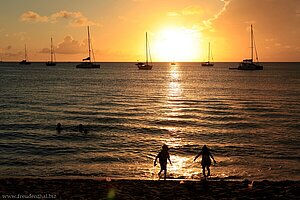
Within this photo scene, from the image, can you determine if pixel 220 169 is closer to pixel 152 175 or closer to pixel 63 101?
pixel 152 175

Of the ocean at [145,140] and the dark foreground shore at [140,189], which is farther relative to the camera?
the ocean at [145,140]

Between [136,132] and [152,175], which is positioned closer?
[152,175]

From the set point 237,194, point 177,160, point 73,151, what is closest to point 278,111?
point 177,160

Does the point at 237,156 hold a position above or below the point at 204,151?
below

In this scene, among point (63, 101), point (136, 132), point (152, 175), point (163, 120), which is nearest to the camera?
point (152, 175)

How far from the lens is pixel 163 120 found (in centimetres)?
4456

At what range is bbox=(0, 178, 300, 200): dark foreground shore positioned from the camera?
16406mm

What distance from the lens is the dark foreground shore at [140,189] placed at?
1641 centimetres

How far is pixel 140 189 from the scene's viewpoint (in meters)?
17.7

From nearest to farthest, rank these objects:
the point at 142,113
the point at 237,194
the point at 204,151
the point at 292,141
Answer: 1. the point at 237,194
2. the point at 204,151
3. the point at 292,141
4. the point at 142,113

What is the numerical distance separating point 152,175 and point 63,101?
1749 inches

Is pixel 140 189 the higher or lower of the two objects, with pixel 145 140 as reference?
higher

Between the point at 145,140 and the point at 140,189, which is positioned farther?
the point at 145,140

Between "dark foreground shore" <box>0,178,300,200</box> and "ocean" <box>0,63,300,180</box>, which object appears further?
"ocean" <box>0,63,300,180</box>
